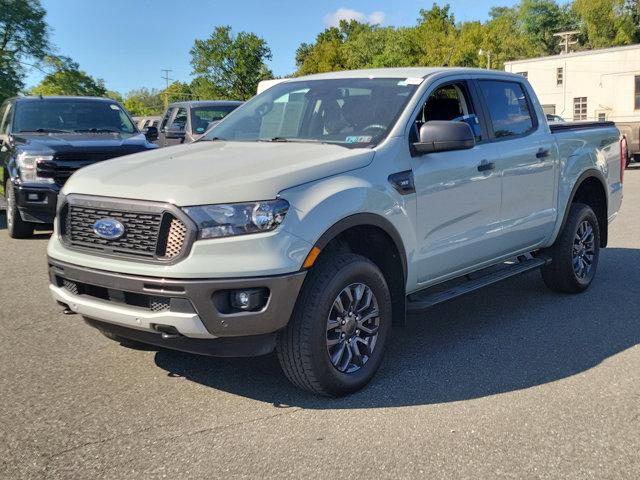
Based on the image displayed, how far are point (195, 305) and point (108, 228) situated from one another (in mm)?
703

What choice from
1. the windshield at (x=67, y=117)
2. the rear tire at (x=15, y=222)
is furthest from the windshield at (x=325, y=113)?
the windshield at (x=67, y=117)

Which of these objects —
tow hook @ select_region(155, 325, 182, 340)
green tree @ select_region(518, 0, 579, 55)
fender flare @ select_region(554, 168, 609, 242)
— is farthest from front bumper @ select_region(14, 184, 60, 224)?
green tree @ select_region(518, 0, 579, 55)

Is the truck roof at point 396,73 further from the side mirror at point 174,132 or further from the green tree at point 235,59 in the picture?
the green tree at point 235,59

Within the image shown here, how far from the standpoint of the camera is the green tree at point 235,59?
79.4 metres

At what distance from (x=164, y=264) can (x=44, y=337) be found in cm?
203

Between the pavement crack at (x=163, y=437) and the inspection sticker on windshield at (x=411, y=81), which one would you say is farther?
the inspection sticker on windshield at (x=411, y=81)

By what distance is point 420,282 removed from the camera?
4594mm

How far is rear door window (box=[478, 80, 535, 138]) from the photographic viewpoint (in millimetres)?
5477

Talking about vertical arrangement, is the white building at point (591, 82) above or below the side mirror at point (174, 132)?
above

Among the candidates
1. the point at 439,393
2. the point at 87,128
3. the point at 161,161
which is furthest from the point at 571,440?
the point at 87,128

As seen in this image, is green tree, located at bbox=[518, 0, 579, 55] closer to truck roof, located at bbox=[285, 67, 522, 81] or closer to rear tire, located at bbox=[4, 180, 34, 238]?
rear tire, located at bbox=[4, 180, 34, 238]

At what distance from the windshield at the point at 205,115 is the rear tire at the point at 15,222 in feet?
14.3

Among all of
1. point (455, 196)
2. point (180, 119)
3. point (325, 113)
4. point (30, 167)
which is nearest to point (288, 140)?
point (325, 113)

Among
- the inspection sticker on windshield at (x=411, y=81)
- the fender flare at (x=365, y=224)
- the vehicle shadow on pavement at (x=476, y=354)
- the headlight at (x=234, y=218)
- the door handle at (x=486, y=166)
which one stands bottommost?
the vehicle shadow on pavement at (x=476, y=354)
